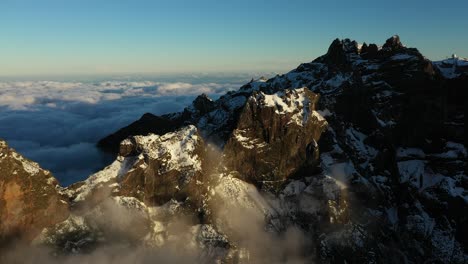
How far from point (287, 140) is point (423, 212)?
65.3m

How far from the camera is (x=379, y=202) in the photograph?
178 m

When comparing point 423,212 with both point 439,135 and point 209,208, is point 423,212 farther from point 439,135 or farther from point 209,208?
point 209,208

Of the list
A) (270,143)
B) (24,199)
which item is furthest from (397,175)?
(24,199)

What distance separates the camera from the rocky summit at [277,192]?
140750mm

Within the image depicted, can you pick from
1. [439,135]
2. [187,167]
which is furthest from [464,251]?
[187,167]

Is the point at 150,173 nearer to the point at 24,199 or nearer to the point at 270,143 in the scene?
the point at 24,199

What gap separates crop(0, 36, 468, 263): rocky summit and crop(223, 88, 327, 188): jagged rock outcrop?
45cm

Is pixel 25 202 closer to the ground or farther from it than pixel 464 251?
farther from it

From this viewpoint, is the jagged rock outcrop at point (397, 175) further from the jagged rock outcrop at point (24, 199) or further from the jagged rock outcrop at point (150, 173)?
the jagged rock outcrop at point (24, 199)

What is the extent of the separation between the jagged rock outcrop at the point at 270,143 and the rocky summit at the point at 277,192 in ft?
1.49

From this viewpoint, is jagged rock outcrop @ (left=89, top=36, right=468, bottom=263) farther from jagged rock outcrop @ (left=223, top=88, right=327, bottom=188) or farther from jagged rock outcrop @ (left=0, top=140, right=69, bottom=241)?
jagged rock outcrop @ (left=0, top=140, right=69, bottom=241)

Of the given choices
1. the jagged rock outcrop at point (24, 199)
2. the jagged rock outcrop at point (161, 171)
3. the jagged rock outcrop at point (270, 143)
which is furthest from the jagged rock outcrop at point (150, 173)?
the jagged rock outcrop at point (270, 143)

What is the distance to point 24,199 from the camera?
130 meters

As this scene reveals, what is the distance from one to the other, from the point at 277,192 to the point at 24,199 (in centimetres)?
9776
